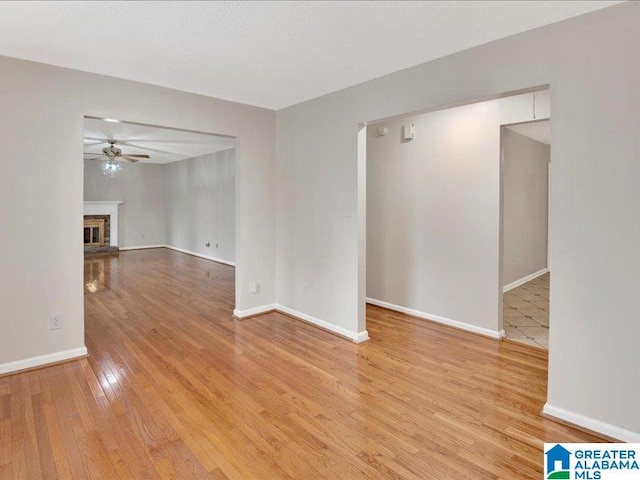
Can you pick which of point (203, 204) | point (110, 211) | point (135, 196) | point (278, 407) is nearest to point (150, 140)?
point (203, 204)

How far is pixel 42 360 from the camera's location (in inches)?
119

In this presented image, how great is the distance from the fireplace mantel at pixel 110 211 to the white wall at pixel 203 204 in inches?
52.7

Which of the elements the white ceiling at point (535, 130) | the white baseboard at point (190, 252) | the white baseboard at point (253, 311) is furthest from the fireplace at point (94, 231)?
the white ceiling at point (535, 130)

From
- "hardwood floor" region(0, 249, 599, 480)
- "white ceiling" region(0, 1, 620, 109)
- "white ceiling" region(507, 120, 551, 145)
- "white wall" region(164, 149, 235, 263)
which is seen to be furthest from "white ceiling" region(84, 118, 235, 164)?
"white ceiling" region(507, 120, 551, 145)

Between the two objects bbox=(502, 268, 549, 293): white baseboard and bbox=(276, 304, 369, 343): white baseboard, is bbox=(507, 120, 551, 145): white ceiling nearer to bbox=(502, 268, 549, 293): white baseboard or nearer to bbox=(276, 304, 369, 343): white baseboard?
bbox=(502, 268, 549, 293): white baseboard

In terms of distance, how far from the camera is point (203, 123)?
12.7ft

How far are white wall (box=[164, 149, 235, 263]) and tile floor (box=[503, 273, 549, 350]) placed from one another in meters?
5.30

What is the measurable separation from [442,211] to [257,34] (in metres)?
2.67

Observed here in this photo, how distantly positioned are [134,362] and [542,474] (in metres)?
2.93

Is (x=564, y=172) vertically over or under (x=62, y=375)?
over

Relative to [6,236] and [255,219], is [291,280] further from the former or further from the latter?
[6,236]

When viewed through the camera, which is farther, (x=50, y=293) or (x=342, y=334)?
(x=342, y=334)

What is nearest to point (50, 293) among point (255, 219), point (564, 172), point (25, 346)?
point (25, 346)

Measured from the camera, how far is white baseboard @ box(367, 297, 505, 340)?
3732mm
